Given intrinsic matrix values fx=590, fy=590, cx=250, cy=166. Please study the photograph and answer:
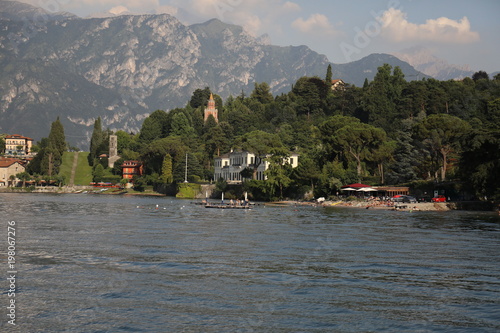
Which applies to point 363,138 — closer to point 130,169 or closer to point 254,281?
point 254,281

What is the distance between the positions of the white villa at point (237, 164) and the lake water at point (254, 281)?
8089 cm

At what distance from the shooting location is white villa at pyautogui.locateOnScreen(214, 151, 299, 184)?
133 m

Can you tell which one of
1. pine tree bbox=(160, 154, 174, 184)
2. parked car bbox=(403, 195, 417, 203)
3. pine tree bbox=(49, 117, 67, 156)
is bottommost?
parked car bbox=(403, 195, 417, 203)

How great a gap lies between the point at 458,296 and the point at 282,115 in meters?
157

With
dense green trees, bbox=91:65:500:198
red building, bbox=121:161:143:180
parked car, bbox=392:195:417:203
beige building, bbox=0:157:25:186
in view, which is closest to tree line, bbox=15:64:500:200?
dense green trees, bbox=91:65:500:198

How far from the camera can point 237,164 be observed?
145 meters

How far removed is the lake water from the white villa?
80.9 metres

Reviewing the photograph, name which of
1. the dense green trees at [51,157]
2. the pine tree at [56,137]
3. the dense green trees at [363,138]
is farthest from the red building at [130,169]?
A: the pine tree at [56,137]

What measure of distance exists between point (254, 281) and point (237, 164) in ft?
383

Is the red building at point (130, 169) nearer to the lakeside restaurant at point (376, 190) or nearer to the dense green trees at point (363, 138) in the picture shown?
the dense green trees at point (363, 138)

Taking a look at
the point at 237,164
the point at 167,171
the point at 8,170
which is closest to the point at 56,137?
the point at 8,170

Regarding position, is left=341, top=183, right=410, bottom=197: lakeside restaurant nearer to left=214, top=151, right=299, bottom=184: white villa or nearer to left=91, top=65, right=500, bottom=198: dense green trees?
left=91, top=65, right=500, bottom=198: dense green trees

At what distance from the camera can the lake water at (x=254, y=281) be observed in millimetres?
22359

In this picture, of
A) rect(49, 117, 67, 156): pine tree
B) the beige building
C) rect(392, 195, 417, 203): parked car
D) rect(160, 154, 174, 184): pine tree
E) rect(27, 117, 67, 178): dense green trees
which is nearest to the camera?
rect(392, 195, 417, 203): parked car
